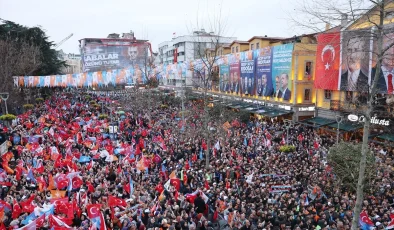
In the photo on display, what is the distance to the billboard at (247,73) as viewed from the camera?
39991 mm

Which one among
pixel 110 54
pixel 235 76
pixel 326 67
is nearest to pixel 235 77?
pixel 235 76

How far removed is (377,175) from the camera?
599 inches

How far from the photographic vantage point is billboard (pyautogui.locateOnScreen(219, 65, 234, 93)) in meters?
46.8

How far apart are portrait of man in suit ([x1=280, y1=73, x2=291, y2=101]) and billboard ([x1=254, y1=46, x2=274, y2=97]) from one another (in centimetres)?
197

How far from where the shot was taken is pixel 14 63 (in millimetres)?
41594

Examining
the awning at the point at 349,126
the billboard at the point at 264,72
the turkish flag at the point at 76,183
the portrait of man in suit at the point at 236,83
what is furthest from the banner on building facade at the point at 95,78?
the turkish flag at the point at 76,183

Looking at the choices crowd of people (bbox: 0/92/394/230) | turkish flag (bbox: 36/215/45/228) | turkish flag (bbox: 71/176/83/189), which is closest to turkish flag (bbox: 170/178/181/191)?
crowd of people (bbox: 0/92/394/230)

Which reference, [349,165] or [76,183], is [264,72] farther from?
[76,183]

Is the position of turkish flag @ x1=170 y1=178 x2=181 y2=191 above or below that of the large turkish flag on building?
below

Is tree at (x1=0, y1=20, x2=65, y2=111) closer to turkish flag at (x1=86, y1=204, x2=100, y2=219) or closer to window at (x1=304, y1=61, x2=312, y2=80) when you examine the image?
window at (x1=304, y1=61, x2=312, y2=80)

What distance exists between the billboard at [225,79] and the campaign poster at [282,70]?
36.0 feet

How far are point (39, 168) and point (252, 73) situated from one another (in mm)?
28447

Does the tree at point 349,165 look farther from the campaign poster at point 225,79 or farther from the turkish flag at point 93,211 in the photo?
the campaign poster at point 225,79


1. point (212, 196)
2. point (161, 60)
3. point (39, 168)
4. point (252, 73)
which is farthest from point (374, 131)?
point (161, 60)
